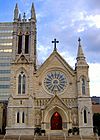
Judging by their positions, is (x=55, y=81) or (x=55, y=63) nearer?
(x=55, y=81)

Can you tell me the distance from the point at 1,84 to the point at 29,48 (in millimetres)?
39462

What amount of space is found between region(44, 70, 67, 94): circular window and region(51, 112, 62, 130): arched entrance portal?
486cm

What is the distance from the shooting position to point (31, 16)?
216 ft

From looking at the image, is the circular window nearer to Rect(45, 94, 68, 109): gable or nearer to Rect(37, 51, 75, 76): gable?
Rect(37, 51, 75, 76): gable

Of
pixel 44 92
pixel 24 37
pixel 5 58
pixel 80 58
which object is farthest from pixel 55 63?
pixel 5 58

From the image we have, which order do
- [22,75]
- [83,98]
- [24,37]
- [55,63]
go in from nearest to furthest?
[83,98] → [22,75] → [55,63] → [24,37]

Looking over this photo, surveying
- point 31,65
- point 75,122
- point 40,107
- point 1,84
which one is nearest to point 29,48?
point 31,65

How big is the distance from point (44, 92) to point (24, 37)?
13.0m

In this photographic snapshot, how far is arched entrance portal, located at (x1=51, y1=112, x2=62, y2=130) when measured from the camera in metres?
59.2

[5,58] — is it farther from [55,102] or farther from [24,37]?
[55,102]

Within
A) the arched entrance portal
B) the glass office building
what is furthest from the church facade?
the glass office building

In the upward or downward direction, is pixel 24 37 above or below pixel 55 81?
above

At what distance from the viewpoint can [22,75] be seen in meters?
61.2

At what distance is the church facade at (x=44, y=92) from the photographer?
189 ft
